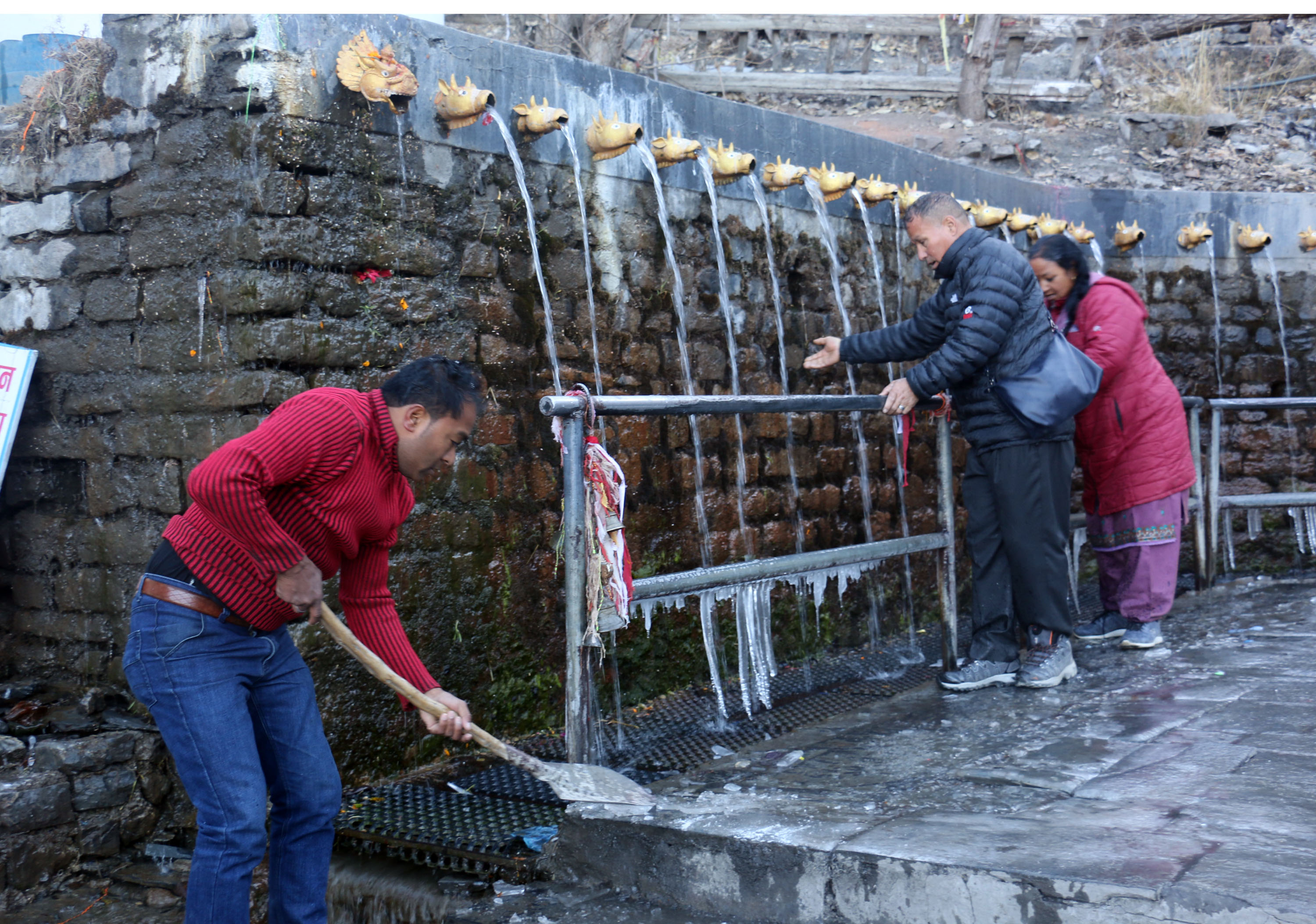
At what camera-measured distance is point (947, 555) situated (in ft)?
14.3

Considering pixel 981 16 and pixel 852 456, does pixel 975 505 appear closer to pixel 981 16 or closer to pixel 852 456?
pixel 852 456

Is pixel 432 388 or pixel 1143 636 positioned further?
pixel 1143 636

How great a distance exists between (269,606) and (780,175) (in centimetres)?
362

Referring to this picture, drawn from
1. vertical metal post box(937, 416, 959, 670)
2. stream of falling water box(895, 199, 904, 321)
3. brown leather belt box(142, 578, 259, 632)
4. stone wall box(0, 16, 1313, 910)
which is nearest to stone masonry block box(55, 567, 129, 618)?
stone wall box(0, 16, 1313, 910)

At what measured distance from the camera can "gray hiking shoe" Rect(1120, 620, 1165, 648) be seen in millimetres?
4641

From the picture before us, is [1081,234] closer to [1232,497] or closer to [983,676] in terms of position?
[1232,497]

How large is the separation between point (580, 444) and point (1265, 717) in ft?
7.51

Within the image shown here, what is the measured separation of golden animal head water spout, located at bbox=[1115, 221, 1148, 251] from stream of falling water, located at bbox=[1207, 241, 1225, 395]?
1.53ft

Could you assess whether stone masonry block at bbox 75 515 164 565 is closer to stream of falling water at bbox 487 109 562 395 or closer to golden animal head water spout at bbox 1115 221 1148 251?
stream of falling water at bbox 487 109 562 395

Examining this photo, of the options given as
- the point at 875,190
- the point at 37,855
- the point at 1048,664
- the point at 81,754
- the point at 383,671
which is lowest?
the point at 37,855

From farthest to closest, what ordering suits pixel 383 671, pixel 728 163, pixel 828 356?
pixel 728 163 → pixel 828 356 → pixel 383 671

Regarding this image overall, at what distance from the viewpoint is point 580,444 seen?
9.39ft

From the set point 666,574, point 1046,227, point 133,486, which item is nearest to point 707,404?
point 666,574

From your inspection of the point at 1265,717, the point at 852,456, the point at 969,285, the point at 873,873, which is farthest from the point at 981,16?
the point at 873,873
